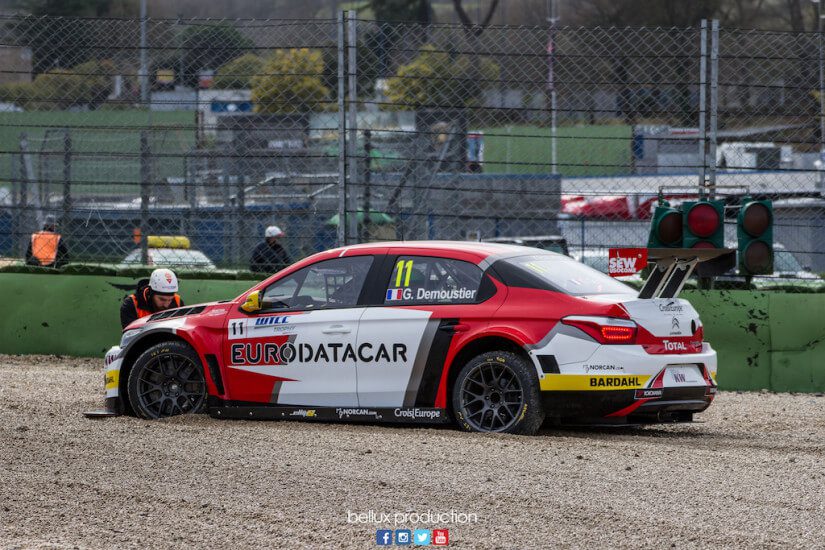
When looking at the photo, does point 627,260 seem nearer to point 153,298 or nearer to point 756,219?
point 756,219

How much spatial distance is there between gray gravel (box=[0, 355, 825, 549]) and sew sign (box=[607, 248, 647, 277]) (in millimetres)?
1154

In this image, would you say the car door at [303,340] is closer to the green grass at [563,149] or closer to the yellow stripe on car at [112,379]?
the yellow stripe on car at [112,379]

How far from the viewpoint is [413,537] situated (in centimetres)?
572

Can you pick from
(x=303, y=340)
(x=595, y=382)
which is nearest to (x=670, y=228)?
(x=595, y=382)

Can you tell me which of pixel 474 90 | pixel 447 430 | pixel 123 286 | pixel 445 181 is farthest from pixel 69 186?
pixel 447 430

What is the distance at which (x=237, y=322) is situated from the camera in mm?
9461

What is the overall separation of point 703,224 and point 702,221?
0.02m

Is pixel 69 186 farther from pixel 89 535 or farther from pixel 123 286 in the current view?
pixel 89 535

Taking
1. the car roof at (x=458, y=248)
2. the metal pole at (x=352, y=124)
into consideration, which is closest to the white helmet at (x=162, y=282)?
the car roof at (x=458, y=248)

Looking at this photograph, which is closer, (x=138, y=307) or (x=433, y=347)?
(x=433, y=347)

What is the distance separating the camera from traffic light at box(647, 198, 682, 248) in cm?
886

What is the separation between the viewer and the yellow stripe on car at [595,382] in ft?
27.5

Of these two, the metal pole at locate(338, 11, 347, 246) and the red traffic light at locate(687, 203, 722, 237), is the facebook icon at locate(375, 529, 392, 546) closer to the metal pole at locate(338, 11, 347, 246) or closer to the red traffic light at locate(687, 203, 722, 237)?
the red traffic light at locate(687, 203, 722, 237)

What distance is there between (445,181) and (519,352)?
6.00 meters
